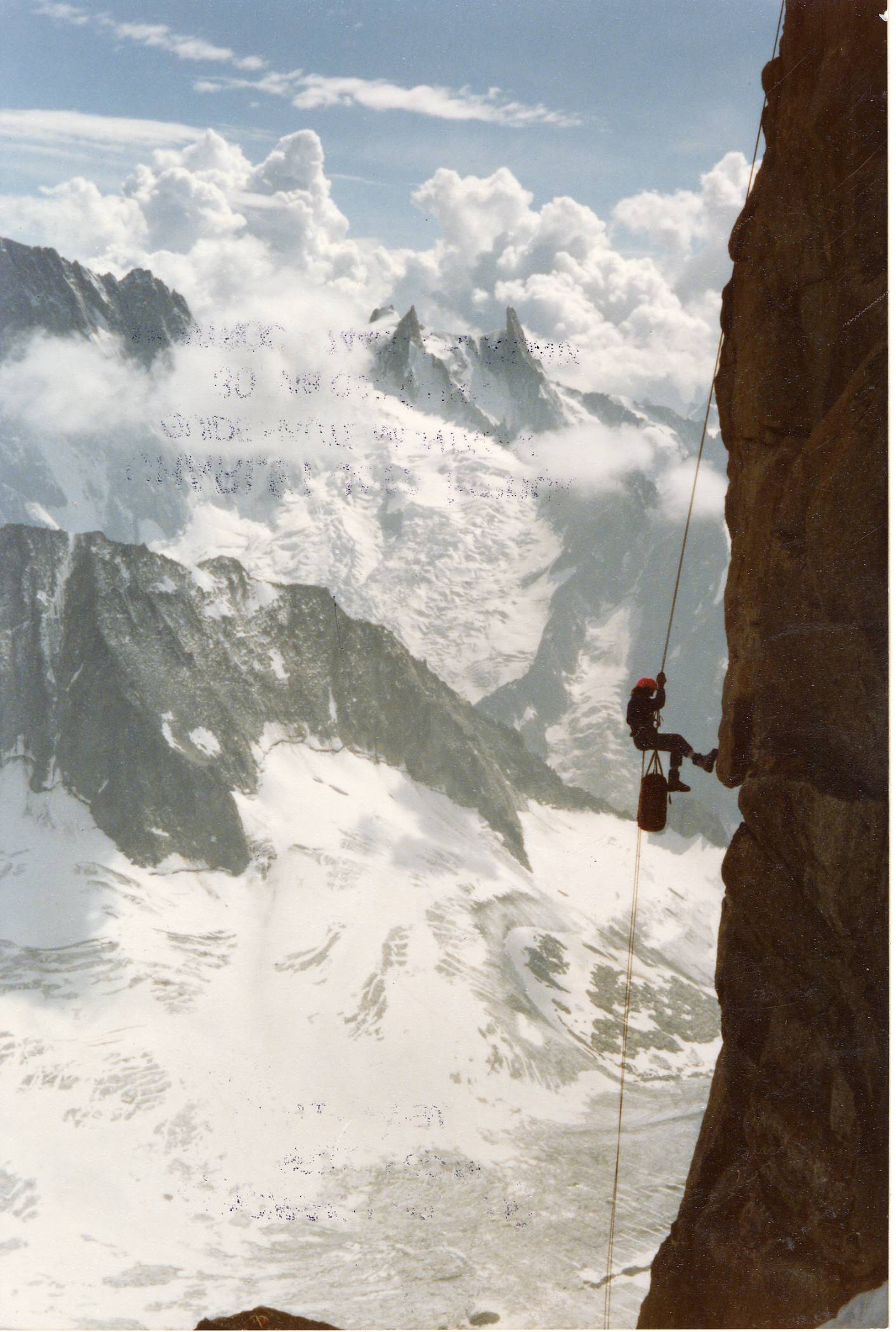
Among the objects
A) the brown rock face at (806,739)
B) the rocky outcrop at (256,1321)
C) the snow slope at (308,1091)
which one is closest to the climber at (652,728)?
the brown rock face at (806,739)

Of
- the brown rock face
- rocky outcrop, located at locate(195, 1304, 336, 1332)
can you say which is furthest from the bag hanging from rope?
rocky outcrop, located at locate(195, 1304, 336, 1332)

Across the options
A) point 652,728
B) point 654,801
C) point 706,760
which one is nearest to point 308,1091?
point 654,801

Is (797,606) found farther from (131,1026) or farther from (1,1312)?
(131,1026)

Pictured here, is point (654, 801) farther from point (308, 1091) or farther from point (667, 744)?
point (308, 1091)

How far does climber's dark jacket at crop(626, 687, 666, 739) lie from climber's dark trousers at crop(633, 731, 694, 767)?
73 mm

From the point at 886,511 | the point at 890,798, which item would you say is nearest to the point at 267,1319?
the point at 890,798

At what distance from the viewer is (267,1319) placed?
2230 centimetres

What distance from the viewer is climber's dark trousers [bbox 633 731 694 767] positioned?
1930 centimetres

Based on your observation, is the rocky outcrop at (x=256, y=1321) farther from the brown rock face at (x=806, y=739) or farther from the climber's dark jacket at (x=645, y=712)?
the climber's dark jacket at (x=645, y=712)

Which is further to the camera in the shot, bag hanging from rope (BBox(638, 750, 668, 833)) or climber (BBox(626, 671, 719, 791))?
bag hanging from rope (BBox(638, 750, 668, 833))

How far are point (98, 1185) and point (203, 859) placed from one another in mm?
79290

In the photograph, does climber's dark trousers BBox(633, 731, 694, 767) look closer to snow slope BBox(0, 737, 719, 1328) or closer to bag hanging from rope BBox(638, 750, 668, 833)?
bag hanging from rope BBox(638, 750, 668, 833)

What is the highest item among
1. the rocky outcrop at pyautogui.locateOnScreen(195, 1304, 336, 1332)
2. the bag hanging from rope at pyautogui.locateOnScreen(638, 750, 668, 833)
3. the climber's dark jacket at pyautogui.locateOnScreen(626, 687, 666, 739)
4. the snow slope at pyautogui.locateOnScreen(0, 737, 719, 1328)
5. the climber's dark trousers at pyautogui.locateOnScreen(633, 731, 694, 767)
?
the climber's dark jacket at pyautogui.locateOnScreen(626, 687, 666, 739)

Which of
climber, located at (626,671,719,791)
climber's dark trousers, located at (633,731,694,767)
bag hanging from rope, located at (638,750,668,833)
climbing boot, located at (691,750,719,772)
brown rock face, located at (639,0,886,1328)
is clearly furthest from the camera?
climbing boot, located at (691,750,719,772)
